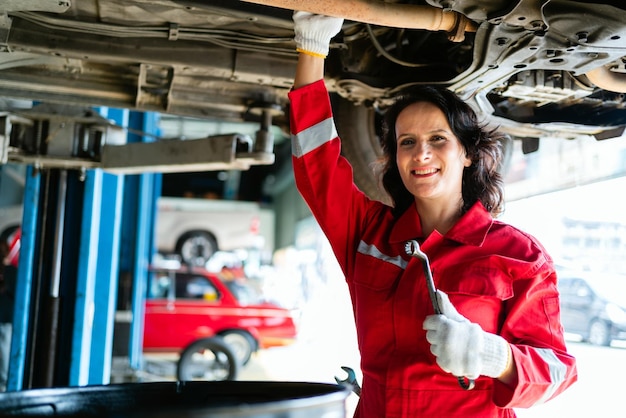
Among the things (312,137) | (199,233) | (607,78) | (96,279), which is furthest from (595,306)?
(199,233)

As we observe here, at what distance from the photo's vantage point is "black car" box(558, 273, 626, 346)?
3906 mm

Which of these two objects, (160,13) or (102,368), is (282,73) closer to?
(160,13)

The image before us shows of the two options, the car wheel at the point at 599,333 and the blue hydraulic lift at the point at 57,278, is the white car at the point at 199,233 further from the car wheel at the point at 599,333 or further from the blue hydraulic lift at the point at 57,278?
the blue hydraulic lift at the point at 57,278

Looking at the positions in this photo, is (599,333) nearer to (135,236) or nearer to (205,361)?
(205,361)

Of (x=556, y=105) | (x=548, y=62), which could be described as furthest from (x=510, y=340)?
(x=556, y=105)

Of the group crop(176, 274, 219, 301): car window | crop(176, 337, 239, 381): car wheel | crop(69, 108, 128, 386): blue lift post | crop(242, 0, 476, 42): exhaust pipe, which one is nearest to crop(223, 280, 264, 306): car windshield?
crop(176, 274, 219, 301): car window

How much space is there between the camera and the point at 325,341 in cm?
951

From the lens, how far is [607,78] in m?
1.58

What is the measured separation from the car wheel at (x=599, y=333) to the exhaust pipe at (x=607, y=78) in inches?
114

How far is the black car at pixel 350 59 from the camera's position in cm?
135

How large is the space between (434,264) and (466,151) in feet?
0.98

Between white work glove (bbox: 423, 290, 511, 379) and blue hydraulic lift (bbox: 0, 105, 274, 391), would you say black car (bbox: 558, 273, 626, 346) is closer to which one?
blue hydraulic lift (bbox: 0, 105, 274, 391)

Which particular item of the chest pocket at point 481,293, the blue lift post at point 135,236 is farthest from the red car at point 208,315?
the chest pocket at point 481,293

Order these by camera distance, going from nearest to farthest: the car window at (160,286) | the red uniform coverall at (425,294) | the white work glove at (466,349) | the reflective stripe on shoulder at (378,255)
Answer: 1. the white work glove at (466,349)
2. the red uniform coverall at (425,294)
3. the reflective stripe on shoulder at (378,255)
4. the car window at (160,286)
